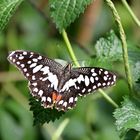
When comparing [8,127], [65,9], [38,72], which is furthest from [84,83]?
[8,127]

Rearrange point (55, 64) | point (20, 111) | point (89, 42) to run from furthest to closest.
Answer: point (89, 42) < point (20, 111) < point (55, 64)

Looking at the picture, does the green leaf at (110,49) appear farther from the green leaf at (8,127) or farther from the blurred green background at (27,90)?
the green leaf at (8,127)

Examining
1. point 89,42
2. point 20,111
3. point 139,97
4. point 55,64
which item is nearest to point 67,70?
point 55,64

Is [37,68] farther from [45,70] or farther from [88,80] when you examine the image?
[88,80]

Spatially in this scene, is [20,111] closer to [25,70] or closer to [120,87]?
[120,87]

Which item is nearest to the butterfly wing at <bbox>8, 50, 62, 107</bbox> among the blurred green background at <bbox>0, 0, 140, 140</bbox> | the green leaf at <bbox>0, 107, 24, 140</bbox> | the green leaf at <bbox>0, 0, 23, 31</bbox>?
the green leaf at <bbox>0, 0, 23, 31</bbox>

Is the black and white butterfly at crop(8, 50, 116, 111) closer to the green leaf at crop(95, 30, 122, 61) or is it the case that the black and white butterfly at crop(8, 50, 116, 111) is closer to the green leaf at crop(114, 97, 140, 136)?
the green leaf at crop(114, 97, 140, 136)
